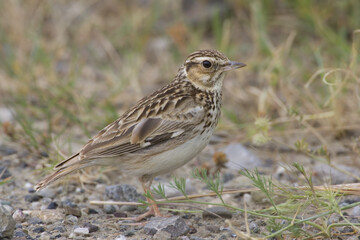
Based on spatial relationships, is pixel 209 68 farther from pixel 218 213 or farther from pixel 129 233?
pixel 129 233

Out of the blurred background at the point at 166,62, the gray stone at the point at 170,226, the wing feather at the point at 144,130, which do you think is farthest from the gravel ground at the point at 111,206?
the wing feather at the point at 144,130

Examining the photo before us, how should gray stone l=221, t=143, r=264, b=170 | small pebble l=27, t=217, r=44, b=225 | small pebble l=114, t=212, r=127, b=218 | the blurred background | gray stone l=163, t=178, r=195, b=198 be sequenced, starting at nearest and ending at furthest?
small pebble l=27, t=217, r=44, b=225
small pebble l=114, t=212, r=127, b=218
gray stone l=163, t=178, r=195, b=198
gray stone l=221, t=143, r=264, b=170
the blurred background

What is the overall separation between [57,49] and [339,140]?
15.5 feet

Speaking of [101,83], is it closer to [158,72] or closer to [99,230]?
[158,72]

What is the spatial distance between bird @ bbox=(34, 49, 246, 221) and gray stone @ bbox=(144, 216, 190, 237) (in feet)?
0.66

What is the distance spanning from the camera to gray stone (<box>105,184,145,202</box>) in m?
5.67

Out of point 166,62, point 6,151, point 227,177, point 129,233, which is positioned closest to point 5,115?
point 6,151

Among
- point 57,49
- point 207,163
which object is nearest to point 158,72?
point 57,49

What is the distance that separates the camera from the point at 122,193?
5.69 m

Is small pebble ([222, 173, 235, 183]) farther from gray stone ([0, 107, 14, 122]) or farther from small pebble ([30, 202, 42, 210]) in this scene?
gray stone ([0, 107, 14, 122])

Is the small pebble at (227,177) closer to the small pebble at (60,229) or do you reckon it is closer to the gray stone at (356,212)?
the gray stone at (356,212)

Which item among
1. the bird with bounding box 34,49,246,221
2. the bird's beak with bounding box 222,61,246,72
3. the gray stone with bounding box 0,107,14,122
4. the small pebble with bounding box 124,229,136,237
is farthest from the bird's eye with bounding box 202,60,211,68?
the gray stone with bounding box 0,107,14,122

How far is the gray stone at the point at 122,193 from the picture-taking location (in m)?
5.67

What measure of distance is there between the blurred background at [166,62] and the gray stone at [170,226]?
1.32 metres
